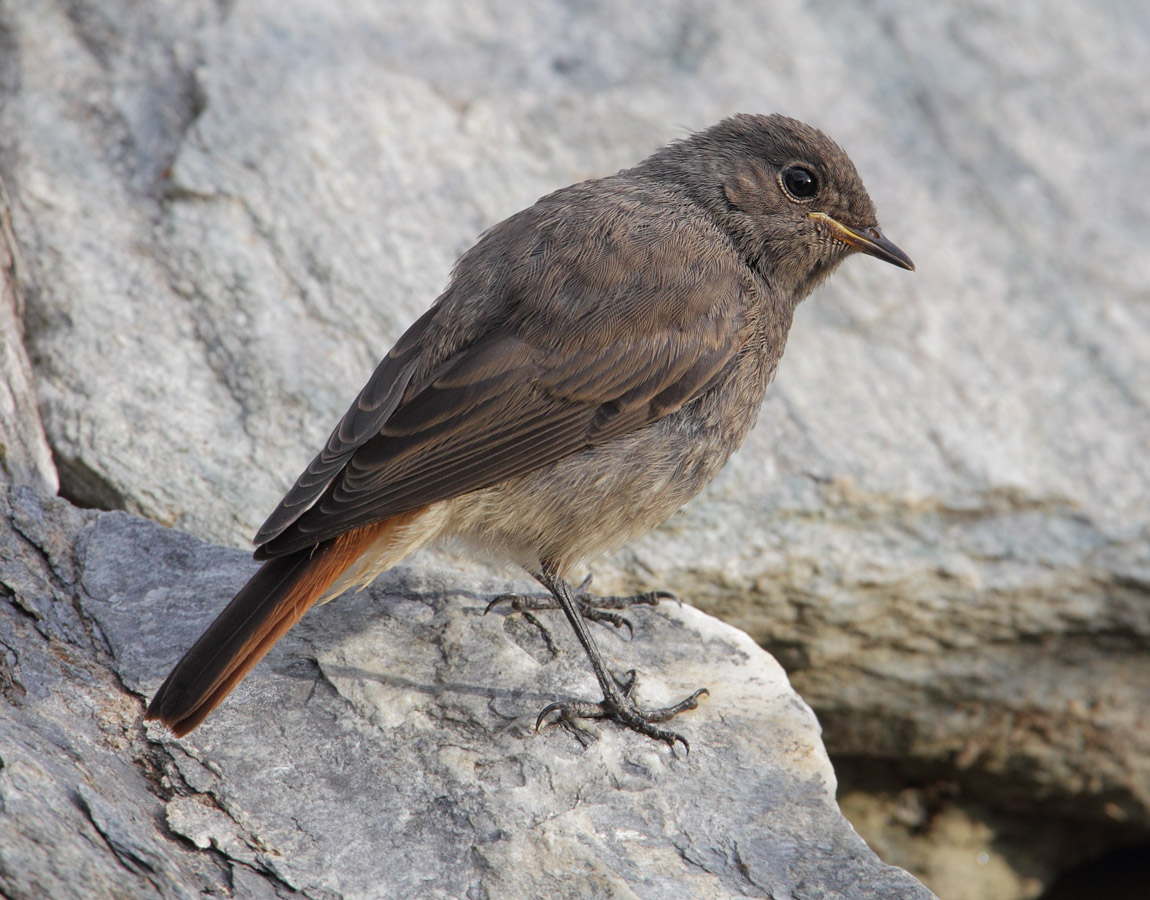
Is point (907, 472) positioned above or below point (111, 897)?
above

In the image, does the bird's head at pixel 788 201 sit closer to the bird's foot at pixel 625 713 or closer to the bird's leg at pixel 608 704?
the bird's leg at pixel 608 704

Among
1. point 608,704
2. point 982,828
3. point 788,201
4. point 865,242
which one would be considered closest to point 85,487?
point 608,704

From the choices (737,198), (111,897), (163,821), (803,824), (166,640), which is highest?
(737,198)

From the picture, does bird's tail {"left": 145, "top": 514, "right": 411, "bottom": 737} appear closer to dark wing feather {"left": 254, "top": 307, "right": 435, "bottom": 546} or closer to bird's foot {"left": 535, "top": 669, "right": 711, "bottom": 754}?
dark wing feather {"left": 254, "top": 307, "right": 435, "bottom": 546}

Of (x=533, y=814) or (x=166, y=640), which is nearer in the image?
(x=533, y=814)

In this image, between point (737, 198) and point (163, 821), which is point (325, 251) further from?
point (163, 821)

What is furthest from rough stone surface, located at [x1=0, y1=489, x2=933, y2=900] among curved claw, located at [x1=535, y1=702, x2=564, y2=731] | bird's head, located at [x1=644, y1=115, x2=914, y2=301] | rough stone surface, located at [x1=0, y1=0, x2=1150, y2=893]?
bird's head, located at [x1=644, y1=115, x2=914, y2=301]

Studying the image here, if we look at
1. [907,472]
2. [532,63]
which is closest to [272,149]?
[532,63]
